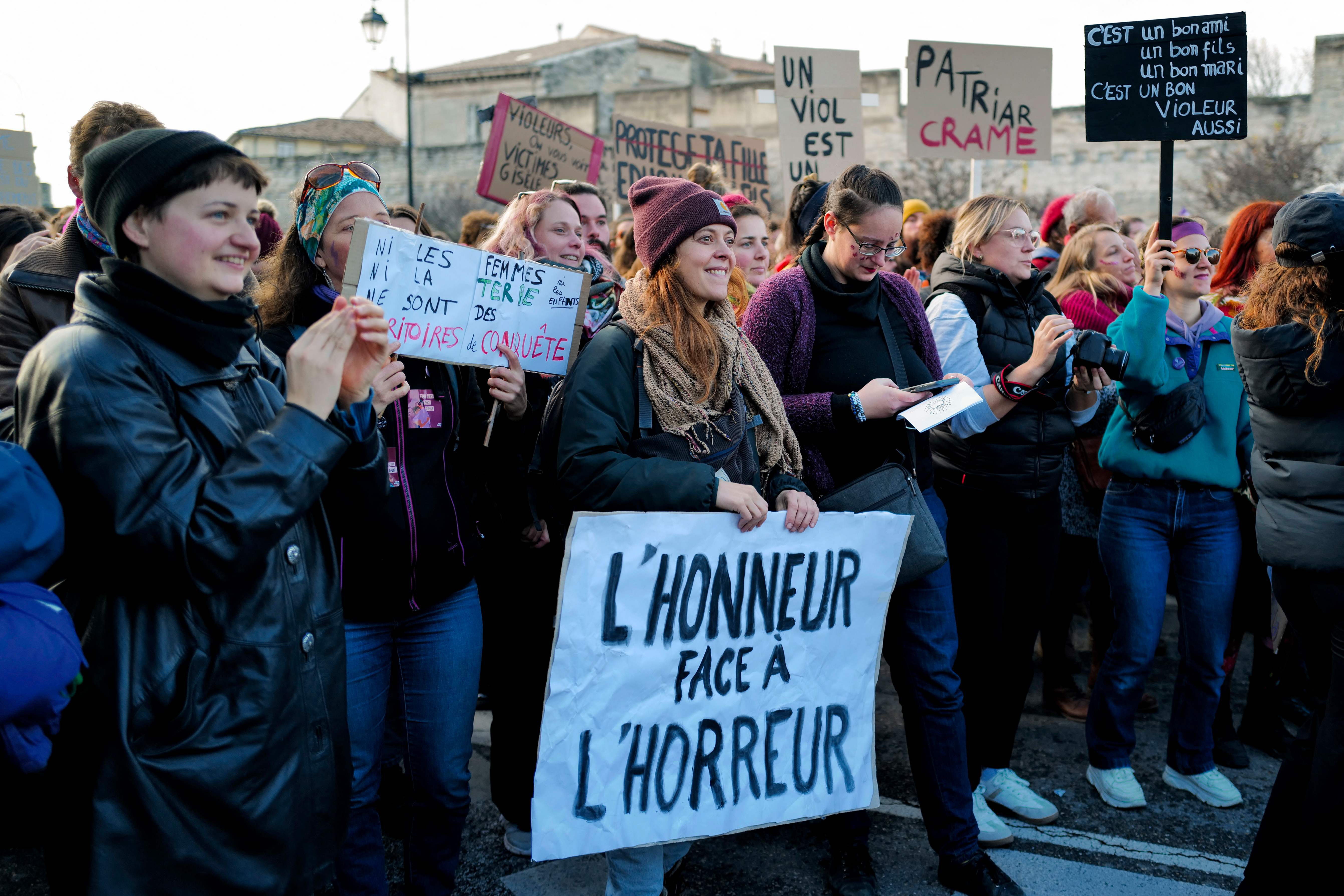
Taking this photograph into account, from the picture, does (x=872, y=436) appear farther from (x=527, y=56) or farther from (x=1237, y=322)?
(x=527, y=56)

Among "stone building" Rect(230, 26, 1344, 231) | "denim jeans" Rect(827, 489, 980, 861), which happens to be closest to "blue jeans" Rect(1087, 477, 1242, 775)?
"denim jeans" Rect(827, 489, 980, 861)

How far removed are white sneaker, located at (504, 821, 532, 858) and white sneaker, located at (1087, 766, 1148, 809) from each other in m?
2.13

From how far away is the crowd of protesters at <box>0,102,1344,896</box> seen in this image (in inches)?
67.2

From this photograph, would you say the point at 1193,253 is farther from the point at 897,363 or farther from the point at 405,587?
the point at 405,587

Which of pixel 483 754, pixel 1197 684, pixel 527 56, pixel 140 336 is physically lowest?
pixel 483 754

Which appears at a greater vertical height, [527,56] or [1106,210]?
[527,56]

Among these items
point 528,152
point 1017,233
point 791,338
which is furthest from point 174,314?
point 528,152

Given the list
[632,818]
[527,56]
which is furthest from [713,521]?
[527,56]

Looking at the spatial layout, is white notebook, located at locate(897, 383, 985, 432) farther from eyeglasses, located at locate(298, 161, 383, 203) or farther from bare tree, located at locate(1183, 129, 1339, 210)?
bare tree, located at locate(1183, 129, 1339, 210)

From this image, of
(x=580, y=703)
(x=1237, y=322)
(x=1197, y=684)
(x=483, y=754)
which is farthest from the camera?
(x=483, y=754)

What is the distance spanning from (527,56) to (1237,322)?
43667 millimetres

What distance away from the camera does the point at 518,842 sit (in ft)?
11.2

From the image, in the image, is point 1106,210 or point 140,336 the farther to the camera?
point 1106,210

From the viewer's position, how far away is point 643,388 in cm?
268
